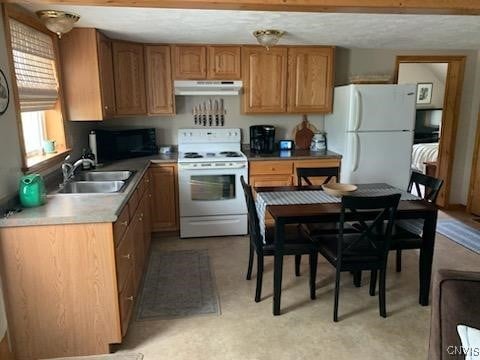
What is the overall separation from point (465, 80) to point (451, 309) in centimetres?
454

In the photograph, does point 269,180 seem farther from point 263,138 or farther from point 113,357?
point 113,357

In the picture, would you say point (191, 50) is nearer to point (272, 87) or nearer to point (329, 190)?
point (272, 87)

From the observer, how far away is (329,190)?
2.95 meters

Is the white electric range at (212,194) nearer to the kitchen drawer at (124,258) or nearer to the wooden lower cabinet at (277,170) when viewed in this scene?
the wooden lower cabinet at (277,170)

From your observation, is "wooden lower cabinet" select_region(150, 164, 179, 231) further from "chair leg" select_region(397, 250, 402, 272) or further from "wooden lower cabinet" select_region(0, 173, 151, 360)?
"chair leg" select_region(397, 250, 402, 272)

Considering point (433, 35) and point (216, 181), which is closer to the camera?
point (433, 35)

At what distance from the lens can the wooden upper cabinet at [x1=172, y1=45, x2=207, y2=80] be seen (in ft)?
13.4

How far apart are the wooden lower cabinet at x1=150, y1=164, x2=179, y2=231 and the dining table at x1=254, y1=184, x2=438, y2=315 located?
1.34m

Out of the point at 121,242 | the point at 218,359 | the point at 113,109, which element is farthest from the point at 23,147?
the point at 218,359

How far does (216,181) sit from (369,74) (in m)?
2.30

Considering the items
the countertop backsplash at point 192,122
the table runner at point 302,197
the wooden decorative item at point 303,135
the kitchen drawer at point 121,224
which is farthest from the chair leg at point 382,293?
the countertop backsplash at point 192,122

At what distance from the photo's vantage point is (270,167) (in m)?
4.13

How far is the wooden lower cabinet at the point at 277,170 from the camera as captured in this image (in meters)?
4.12

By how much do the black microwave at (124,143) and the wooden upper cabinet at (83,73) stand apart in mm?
699
